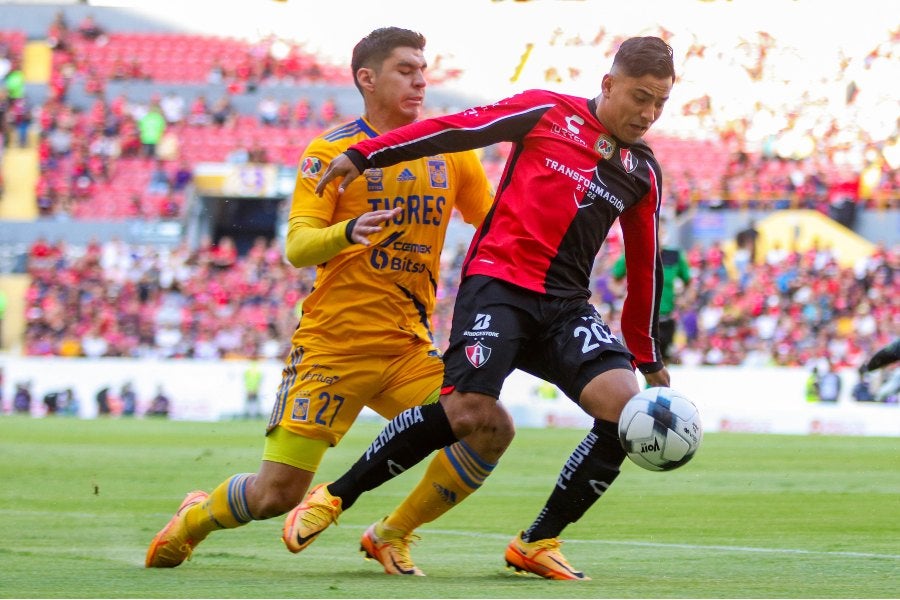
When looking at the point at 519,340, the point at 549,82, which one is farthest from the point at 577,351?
the point at 549,82

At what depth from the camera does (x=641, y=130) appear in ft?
17.7

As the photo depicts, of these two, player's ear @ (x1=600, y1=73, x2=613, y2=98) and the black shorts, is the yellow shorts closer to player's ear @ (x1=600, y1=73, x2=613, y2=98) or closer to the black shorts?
the black shorts

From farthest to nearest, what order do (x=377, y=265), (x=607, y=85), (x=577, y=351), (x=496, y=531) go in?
(x=496, y=531), (x=377, y=265), (x=607, y=85), (x=577, y=351)

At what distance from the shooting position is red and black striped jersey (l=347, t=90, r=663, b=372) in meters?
5.31

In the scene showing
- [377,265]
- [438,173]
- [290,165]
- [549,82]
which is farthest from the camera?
[290,165]

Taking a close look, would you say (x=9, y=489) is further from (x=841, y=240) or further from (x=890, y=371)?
(x=841, y=240)

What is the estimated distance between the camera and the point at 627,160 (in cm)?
549

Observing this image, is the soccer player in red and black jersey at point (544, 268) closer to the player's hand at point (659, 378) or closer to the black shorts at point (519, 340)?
the black shorts at point (519, 340)

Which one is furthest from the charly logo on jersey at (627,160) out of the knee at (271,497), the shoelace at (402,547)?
the knee at (271,497)

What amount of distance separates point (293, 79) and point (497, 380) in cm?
3084

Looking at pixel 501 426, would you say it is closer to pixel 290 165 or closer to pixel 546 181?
pixel 546 181

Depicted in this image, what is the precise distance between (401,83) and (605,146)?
0.97 meters

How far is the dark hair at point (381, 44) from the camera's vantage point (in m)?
5.85

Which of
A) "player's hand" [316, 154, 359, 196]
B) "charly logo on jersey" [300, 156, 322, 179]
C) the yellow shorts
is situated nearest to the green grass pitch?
the yellow shorts
